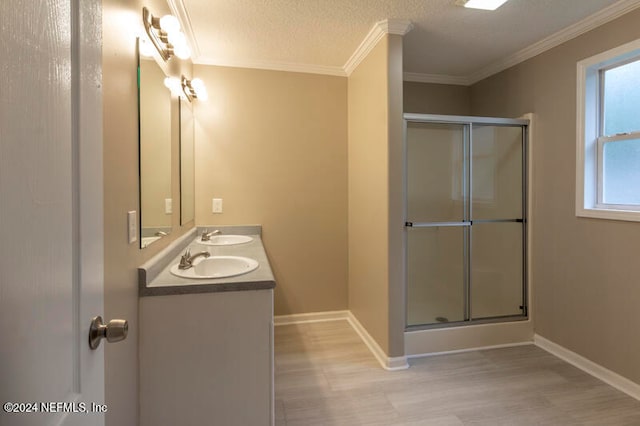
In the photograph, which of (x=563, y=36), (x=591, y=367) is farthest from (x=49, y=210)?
(x=563, y=36)

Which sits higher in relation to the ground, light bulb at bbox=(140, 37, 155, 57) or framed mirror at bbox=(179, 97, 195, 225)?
light bulb at bbox=(140, 37, 155, 57)

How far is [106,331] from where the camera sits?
2.15 feet

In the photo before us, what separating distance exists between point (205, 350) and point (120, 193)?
77 cm

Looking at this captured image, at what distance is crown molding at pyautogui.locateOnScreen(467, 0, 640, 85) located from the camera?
6.46 feet

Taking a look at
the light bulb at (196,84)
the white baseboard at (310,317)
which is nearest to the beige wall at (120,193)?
the light bulb at (196,84)

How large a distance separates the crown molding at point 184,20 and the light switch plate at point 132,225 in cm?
142

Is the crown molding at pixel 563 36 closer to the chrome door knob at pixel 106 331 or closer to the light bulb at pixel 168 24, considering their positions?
the light bulb at pixel 168 24

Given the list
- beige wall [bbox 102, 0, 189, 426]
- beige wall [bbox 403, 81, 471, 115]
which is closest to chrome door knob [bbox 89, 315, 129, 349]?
beige wall [bbox 102, 0, 189, 426]

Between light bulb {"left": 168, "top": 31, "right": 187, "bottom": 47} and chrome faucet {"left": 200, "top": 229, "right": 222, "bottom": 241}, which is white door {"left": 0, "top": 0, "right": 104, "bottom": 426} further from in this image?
chrome faucet {"left": 200, "top": 229, "right": 222, "bottom": 241}

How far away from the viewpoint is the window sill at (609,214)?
193 centimetres

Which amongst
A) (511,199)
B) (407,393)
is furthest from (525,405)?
(511,199)

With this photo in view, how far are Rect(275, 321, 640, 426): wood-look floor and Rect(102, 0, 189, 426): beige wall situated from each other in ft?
2.90

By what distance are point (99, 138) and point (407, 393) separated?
2.10 meters

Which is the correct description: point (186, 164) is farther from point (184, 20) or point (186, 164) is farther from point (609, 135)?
point (609, 135)
